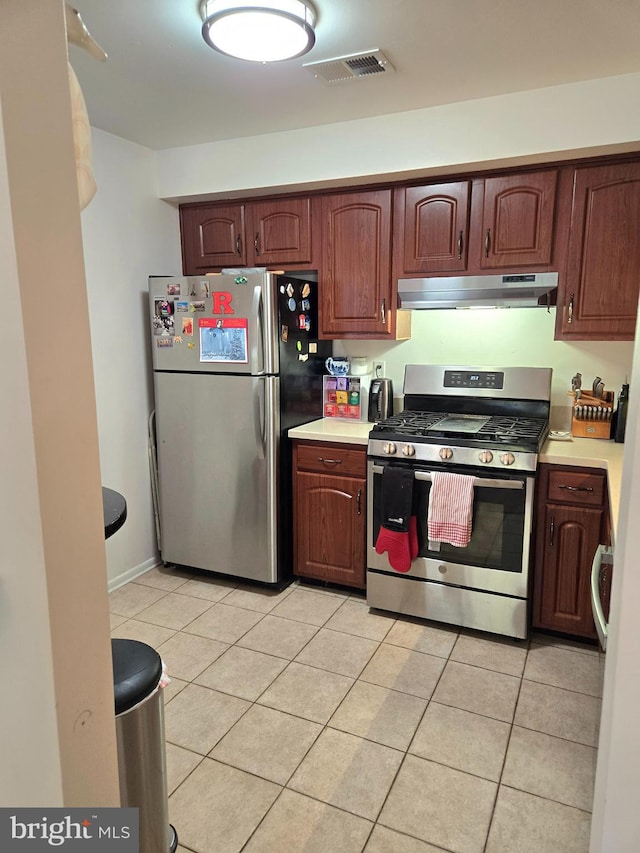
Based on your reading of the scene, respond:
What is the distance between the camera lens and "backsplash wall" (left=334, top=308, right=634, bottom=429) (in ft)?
9.66

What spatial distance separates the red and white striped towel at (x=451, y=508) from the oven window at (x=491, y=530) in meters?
0.06

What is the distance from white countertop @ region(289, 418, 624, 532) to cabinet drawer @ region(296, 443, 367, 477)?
49mm

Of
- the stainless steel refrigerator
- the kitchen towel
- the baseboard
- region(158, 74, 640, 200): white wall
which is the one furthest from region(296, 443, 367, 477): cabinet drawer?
region(158, 74, 640, 200): white wall

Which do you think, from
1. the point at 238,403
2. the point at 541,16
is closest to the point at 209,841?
the point at 238,403

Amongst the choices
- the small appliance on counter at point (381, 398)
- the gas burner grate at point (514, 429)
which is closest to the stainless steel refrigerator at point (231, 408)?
the small appliance on counter at point (381, 398)

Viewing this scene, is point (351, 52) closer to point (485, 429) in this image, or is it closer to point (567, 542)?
point (485, 429)

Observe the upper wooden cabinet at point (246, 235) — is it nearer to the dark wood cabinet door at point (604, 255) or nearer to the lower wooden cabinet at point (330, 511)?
the lower wooden cabinet at point (330, 511)

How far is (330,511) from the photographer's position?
10.2 ft

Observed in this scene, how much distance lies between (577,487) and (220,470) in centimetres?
177

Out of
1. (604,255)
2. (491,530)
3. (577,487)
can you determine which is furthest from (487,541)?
(604,255)

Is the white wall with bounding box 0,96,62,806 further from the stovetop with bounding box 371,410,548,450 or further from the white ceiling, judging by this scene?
the stovetop with bounding box 371,410,548,450

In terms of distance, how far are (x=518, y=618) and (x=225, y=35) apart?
102 inches

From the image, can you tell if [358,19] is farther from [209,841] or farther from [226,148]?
[209,841]

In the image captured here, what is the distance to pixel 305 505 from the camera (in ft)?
10.4
